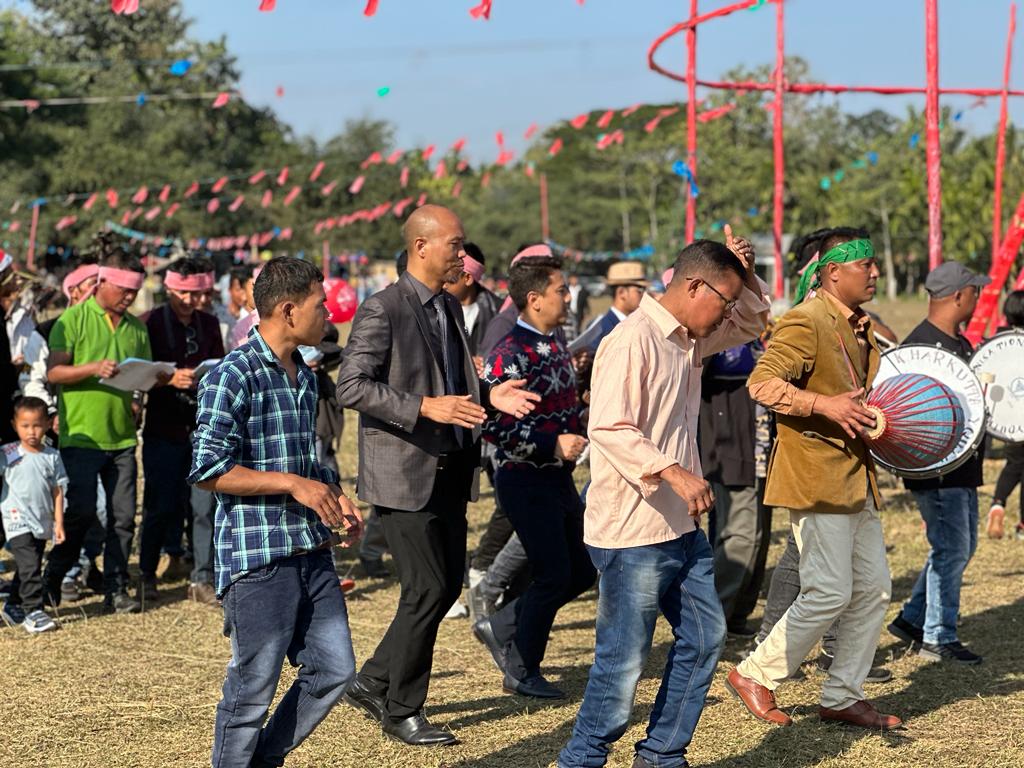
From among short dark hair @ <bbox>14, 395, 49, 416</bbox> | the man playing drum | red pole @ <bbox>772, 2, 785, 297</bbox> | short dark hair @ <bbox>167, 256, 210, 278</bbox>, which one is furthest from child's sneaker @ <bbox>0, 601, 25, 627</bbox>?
red pole @ <bbox>772, 2, 785, 297</bbox>

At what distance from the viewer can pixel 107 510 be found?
8.22 m

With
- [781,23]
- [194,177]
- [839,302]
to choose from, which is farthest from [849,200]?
[839,302]

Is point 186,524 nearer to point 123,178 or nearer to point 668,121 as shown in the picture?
point 123,178

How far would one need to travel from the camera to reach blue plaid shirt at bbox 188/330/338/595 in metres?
4.22

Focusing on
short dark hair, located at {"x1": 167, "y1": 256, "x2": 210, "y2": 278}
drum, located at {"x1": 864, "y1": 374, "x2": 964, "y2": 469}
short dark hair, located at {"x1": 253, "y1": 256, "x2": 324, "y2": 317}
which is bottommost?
drum, located at {"x1": 864, "y1": 374, "x2": 964, "y2": 469}

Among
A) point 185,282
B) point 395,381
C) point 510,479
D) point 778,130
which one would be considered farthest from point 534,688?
point 778,130

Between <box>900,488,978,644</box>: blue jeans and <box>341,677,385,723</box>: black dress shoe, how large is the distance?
287 cm

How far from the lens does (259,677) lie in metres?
4.28

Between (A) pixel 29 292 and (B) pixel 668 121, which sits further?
(B) pixel 668 121

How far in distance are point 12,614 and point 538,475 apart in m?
3.47

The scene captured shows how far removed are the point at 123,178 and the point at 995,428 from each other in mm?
43075

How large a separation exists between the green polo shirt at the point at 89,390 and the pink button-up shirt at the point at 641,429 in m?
4.19

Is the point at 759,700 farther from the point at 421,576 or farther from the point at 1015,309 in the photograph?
the point at 1015,309

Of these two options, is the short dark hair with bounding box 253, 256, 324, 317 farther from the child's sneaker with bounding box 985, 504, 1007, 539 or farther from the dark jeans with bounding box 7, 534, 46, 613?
the child's sneaker with bounding box 985, 504, 1007, 539
